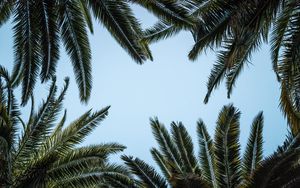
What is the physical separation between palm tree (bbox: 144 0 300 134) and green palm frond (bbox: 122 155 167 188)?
2.68 m

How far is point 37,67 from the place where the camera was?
459 inches

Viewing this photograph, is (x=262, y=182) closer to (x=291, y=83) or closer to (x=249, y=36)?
(x=291, y=83)

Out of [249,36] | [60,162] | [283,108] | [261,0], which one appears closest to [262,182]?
[283,108]

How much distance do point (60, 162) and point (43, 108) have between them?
1534mm

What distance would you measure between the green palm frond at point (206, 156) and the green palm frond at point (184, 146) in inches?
10.7

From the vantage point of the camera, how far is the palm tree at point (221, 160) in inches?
393

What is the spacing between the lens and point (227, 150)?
40.6 feet

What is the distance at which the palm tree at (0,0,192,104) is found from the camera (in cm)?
1068

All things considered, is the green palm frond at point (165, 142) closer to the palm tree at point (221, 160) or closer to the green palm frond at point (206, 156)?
the palm tree at point (221, 160)

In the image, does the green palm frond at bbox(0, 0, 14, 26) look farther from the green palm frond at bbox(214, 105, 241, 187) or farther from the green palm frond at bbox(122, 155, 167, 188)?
the green palm frond at bbox(214, 105, 241, 187)

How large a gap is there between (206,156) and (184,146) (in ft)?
2.38

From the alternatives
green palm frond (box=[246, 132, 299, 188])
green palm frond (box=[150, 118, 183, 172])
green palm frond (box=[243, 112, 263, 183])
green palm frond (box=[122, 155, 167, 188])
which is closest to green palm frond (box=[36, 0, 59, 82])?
green palm frond (box=[122, 155, 167, 188])

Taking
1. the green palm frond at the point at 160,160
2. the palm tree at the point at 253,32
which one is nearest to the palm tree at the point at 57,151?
the green palm frond at the point at 160,160

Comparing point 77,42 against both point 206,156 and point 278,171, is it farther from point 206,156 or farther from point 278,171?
point 278,171
